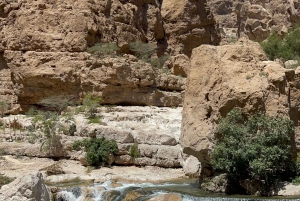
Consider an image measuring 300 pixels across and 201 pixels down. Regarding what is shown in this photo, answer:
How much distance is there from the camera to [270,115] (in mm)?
18141

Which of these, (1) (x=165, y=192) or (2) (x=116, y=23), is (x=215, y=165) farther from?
(2) (x=116, y=23)

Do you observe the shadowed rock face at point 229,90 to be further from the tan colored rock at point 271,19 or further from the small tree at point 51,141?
the tan colored rock at point 271,19

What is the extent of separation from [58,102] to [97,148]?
11.0 meters

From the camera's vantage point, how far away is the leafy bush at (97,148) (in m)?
25.5

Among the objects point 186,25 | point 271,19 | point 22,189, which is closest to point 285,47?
point 186,25

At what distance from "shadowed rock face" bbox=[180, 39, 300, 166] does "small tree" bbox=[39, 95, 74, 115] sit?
17234 mm

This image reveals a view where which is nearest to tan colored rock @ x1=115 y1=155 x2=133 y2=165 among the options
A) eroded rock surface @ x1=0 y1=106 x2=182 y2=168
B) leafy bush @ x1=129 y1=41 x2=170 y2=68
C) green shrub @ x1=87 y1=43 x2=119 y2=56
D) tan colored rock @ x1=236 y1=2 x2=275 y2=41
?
eroded rock surface @ x1=0 y1=106 x2=182 y2=168

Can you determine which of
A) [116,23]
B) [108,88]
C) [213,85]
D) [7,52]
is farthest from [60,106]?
[213,85]

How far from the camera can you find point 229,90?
18.4m

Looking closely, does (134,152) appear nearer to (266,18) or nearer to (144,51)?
(144,51)

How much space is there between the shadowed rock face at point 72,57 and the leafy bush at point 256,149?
65.4ft

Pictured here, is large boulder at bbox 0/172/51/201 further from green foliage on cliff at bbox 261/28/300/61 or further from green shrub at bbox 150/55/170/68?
green foliage on cliff at bbox 261/28/300/61

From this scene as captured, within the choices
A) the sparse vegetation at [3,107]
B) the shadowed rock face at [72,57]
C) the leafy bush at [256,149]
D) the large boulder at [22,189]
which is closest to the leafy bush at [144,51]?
the shadowed rock face at [72,57]

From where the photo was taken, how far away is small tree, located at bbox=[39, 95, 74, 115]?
1405 inches
